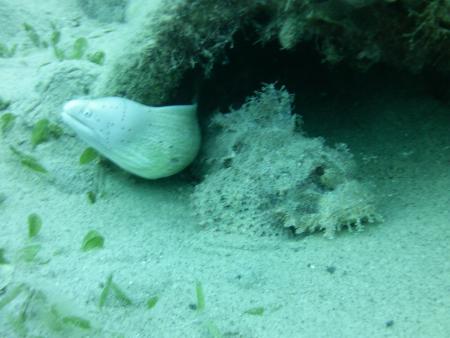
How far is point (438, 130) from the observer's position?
349 centimetres

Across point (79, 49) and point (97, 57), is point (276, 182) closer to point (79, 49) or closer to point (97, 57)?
point (97, 57)

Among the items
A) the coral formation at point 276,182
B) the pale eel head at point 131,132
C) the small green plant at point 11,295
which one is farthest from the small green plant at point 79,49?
the small green plant at point 11,295

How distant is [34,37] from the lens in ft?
15.7

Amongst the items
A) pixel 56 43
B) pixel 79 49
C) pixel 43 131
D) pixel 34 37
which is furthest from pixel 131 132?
pixel 34 37

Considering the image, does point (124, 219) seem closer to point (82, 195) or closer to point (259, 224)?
point (82, 195)

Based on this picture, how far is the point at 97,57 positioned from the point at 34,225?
1824 millimetres

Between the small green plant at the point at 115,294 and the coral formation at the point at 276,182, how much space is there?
37.0 inches

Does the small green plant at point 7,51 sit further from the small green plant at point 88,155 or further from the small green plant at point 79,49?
the small green plant at point 88,155

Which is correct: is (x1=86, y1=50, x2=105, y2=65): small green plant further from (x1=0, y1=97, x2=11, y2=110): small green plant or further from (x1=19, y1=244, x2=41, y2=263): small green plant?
(x1=19, y1=244, x2=41, y2=263): small green plant

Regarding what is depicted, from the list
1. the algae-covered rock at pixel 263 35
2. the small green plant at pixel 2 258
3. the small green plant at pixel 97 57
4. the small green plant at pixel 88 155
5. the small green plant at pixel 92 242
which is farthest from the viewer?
the small green plant at pixel 97 57

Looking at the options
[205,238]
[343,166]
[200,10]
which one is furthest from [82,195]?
[343,166]

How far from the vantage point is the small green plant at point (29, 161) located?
303cm

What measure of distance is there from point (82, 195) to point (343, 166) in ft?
6.62

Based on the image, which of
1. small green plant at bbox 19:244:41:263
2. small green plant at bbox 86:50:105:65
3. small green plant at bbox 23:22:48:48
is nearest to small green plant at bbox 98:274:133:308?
small green plant at bbox 19:244:41:263
